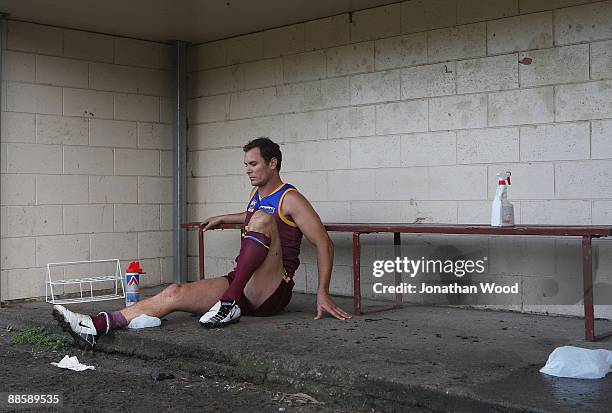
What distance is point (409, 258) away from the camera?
6.25 metres

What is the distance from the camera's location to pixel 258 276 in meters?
5.15

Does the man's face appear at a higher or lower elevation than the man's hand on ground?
higher

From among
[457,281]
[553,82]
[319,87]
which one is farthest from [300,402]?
[319,87]

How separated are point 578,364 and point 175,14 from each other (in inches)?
181

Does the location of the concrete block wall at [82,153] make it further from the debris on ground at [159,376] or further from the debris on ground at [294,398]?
the debris on ground at [294,398]

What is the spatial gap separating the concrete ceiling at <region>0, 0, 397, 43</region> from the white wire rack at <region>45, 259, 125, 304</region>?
2.18 meters

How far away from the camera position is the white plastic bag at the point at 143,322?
16.4 ft

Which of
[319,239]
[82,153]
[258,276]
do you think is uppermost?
[82,153]

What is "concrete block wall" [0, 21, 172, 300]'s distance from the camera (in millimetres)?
6727

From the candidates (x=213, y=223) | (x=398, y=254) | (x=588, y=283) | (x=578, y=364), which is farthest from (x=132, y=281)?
(x=578, y=364)

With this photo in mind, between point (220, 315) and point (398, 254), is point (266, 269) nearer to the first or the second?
point (220, 315)

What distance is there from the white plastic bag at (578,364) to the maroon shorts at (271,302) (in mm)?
1985

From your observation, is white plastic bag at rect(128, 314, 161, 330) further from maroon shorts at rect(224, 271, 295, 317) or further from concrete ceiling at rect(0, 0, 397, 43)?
concrete ceiling at rect(0, 0, 397, 43)

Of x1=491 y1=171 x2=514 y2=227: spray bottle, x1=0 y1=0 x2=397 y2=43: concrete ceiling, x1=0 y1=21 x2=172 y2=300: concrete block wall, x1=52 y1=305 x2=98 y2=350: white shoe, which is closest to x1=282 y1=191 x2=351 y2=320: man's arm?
x1=491 y1=171 x2=514 y2=227: spray bottle
